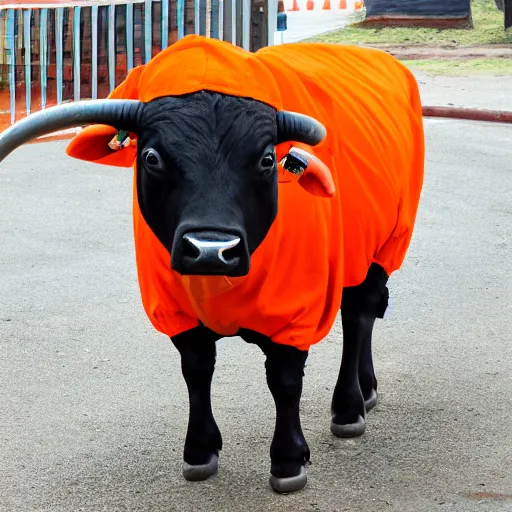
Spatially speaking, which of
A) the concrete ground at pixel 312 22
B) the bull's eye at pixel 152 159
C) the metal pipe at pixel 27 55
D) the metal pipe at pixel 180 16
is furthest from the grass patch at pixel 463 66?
the bull's eye at pixel 152 159

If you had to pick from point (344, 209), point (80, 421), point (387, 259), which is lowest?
point (80, 421)

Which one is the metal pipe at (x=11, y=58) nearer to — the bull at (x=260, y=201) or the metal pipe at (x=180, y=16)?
the metal pipe at (x=180, y=16)

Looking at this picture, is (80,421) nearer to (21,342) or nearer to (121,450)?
(121,450)

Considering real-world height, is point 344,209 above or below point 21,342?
above

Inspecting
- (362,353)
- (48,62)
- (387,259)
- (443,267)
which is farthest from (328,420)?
(48,62)

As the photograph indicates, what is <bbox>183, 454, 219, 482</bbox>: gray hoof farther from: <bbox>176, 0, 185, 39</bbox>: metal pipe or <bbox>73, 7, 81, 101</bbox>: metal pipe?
<bbox>176, 0, 185, 39</bbox>: metal pipe

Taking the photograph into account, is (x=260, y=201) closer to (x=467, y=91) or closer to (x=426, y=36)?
(x=467, y=91)

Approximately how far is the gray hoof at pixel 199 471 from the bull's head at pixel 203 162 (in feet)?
3.62

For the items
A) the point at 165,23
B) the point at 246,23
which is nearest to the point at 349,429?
the point at 165,23

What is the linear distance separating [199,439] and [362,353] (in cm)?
112

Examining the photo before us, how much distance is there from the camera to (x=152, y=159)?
12.9 feet

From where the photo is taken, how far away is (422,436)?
5.19 meters

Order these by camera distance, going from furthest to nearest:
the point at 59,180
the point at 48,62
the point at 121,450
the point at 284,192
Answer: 1. the point at 48,62
2. the point at 59,180
3. the point at 121,450
4. the point at 284,192

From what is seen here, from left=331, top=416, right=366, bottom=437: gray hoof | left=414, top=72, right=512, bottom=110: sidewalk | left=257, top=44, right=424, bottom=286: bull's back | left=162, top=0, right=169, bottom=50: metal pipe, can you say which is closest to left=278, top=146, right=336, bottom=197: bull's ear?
left=257, top=44, right=424, bottom=286: bull's back
